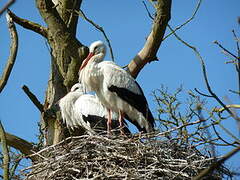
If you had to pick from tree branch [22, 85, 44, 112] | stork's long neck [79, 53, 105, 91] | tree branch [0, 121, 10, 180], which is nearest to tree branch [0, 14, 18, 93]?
tree branch [0, 121, 10, 180]

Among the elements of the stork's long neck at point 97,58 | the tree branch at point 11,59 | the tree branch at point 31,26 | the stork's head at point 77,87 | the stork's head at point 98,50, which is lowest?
the tree branch at point 11,59

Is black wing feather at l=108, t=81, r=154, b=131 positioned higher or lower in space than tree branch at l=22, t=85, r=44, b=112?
higher

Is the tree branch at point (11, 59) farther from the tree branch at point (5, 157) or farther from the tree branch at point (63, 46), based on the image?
the tree branch at point (63, 46)

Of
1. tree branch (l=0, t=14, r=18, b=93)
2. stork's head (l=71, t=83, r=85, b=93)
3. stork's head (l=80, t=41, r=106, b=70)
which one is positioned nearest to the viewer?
tree branch (l=0, t=14, r=18, b=93)

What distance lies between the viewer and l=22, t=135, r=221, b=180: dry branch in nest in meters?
4.44

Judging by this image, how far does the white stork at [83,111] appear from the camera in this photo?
269 inches

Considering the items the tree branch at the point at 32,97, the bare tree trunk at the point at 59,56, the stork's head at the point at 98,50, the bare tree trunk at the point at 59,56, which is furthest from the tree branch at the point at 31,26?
the tree branch at the point at 32,97

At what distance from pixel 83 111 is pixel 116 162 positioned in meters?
2.39

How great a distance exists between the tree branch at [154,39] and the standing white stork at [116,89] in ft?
0.66

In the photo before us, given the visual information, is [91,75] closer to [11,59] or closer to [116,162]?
[11,59]

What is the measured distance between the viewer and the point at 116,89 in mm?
6168

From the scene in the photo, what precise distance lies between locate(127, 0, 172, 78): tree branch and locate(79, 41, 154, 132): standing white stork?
202 millimetres

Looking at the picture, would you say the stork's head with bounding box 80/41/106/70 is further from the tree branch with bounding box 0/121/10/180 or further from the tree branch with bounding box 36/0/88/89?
the tree branch with bounding box 0/121/10/180

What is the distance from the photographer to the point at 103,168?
178 inches
